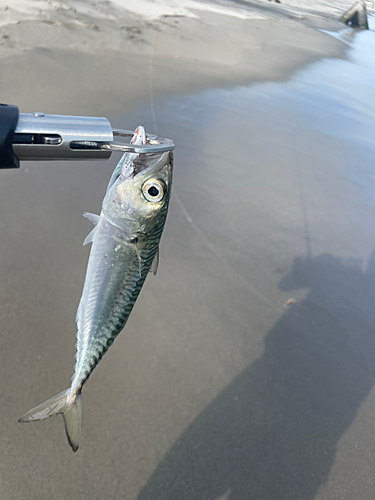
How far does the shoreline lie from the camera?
180 inches

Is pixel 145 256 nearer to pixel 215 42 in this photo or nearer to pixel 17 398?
pixel 17 398

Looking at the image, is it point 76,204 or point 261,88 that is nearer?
point 76,204

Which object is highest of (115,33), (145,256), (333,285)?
(145,256)

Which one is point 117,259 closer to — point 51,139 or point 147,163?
point 147,163

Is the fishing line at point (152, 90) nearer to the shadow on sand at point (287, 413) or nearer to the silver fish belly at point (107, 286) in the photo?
the shadow on sand at point (287, 413)

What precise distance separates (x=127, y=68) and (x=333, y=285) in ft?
14.4

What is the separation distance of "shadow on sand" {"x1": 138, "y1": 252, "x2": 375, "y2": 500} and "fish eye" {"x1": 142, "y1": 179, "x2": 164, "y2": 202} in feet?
4.57

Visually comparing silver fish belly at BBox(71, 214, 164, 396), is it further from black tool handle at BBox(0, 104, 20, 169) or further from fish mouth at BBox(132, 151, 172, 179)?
black tool handle at BBox(0, 104, 20, 169)

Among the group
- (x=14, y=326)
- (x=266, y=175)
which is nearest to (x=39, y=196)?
(x=14, y=326)

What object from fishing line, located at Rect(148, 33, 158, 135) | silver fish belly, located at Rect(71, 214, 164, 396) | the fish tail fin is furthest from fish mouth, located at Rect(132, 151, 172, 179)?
fishing line, located at Rect(148, 33, 158, 135)

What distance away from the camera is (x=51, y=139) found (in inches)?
38.2

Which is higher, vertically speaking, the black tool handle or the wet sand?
the black tool handle

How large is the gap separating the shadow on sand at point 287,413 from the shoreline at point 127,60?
328 cm

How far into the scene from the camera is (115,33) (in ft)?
21.9
